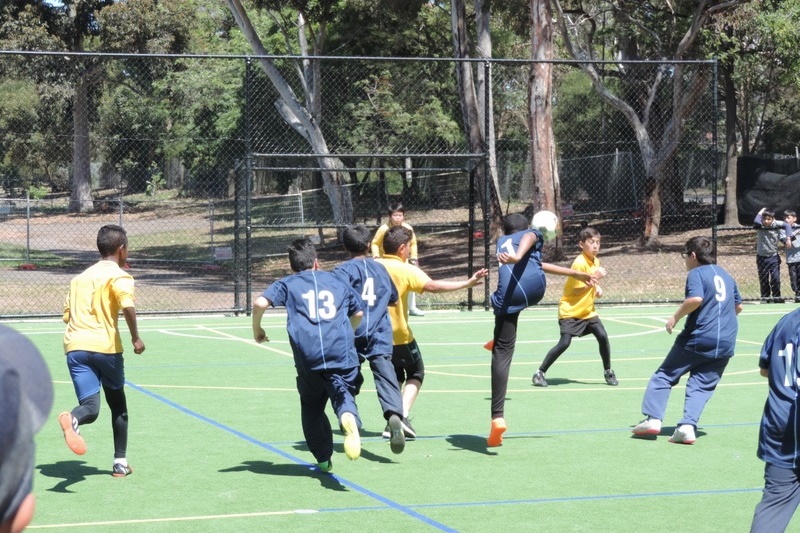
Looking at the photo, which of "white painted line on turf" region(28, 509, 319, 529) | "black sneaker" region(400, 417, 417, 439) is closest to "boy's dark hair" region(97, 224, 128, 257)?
"white painted line on turf" region(28, 509, 319, 529)

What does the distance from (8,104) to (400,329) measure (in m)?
22.0

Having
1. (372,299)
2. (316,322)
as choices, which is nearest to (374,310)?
(372,299)

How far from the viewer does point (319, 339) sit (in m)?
7.36

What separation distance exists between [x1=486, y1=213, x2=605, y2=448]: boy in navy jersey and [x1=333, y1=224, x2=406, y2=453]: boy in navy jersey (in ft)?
2.71

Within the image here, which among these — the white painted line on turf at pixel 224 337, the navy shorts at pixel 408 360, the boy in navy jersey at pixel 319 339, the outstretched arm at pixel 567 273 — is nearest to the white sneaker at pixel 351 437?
the boy in navy jersey at pixel 319 339

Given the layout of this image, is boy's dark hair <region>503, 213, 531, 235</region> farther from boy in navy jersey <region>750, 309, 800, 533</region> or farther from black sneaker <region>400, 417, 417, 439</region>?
boy in navy jersey <region>750, 309, 800, 533</region>

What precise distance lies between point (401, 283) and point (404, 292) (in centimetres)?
11

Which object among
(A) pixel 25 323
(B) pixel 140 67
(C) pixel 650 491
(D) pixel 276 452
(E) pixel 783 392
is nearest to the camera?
(E) pixel 783 392

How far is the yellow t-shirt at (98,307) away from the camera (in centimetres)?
749

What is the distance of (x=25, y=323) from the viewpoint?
17.5 metres

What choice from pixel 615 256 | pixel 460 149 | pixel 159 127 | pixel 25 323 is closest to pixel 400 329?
pixel 25 323

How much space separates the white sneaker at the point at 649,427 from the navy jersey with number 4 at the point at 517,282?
4.51 ft

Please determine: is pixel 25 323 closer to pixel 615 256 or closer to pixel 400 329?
pixel 400 329

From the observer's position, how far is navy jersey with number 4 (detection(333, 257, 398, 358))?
8336 mm
